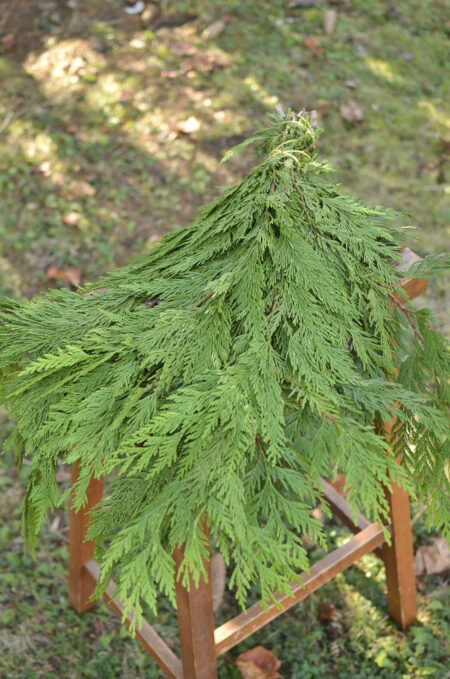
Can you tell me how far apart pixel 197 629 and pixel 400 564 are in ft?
3.10

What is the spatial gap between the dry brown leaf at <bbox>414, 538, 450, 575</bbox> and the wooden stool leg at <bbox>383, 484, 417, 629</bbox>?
0.24 meters

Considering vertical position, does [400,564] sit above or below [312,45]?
below

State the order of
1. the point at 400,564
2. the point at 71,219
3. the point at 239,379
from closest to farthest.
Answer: the point at 239,379 < the point at 400,564 < the point at 71,219

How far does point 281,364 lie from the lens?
1.43m

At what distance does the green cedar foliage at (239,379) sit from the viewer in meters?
1.30

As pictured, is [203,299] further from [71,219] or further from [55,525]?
[71,219]

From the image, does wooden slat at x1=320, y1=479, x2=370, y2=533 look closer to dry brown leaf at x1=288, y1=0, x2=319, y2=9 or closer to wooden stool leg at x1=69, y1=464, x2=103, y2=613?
wooden stool leg at x1=69, y1=464, x2=103, y2=613

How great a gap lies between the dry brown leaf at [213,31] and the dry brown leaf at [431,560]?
4364mm

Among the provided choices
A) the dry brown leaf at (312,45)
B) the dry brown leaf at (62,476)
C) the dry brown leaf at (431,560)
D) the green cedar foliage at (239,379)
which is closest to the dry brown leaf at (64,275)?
the dry brown leaf at (62,476)

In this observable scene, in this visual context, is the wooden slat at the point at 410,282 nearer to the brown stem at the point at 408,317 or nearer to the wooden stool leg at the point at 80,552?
the brown stem at the point at 408,317

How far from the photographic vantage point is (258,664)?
8.13 feet

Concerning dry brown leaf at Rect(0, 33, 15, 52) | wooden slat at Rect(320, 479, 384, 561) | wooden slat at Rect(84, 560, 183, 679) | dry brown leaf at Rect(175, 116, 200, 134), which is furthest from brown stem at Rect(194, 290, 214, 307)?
dry brown leaf at Rect(0, 33, 15, 52)

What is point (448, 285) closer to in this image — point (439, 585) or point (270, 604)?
point (439, 585)

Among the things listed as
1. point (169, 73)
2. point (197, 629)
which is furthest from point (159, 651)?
point (169, 73)
